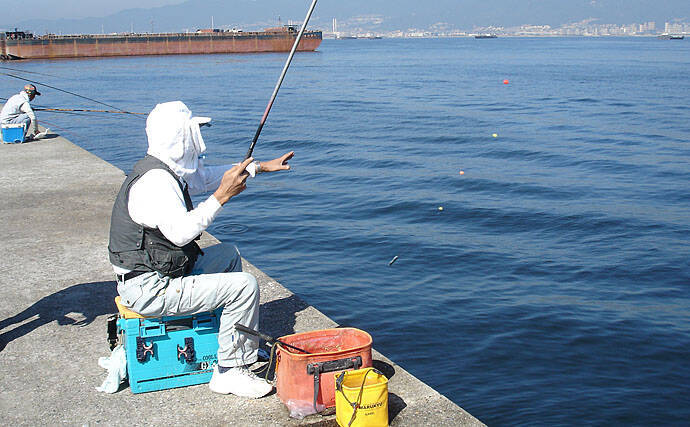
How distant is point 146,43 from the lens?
254ft

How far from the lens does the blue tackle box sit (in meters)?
3.77

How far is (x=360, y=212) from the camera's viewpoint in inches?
475

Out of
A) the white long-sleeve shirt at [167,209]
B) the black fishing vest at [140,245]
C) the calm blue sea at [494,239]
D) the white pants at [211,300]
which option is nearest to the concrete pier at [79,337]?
the white pants at [211,300]

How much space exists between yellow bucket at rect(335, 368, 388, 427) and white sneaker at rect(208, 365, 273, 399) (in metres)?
0.47

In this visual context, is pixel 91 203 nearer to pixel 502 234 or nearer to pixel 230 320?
pixel 230 320

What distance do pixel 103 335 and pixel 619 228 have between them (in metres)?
8.66

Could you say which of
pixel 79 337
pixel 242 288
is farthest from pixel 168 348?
pixel 79 337

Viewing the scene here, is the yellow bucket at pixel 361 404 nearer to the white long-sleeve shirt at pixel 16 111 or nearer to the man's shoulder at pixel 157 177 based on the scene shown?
the man's shoulder at pixel 157 177

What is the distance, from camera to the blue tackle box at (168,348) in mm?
3770

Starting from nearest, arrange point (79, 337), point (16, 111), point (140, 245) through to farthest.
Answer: point (140, 245), point (79, 337), point (16, 111)

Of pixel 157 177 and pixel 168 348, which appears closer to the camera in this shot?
pixel 157 177

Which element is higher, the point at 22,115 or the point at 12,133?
the point at 22,115

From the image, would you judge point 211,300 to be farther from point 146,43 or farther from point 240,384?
point 146,43

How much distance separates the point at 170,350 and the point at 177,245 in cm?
61
